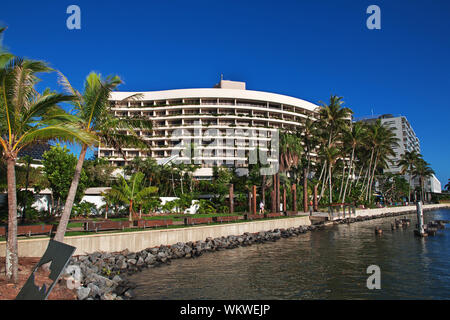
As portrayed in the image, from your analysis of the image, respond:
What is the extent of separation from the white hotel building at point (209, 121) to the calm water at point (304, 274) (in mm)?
46901

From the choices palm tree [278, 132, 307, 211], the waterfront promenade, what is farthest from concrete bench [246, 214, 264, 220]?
palm tree [278, 132, 307, 211]

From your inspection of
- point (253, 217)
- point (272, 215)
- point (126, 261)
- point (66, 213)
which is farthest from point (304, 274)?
point (272, 215)

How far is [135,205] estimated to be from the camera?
98.6ft

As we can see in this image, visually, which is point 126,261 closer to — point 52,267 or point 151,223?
point 151,223

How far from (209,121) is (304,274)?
59504 millimetres

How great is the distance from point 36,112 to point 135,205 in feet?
67.9

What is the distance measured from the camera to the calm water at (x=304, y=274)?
1157 centimetres

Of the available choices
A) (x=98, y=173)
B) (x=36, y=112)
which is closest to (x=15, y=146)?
(x=36, y=112)

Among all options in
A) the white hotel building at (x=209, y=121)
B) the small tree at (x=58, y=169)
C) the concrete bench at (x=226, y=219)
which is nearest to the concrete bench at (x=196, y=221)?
the concrete bench at (x=226, y=219)

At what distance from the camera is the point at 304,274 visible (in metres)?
14.4

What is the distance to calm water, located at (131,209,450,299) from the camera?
11570 millimetres
